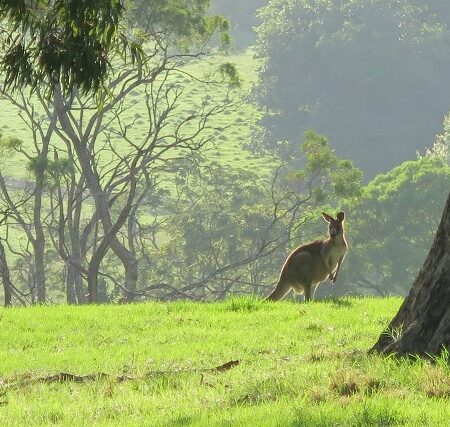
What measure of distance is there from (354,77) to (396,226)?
4029 cm

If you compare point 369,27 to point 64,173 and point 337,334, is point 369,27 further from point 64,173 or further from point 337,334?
point 337,334

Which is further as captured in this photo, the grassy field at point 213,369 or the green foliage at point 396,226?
the green foliage at point 396,226

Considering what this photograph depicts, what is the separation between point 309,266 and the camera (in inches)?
647

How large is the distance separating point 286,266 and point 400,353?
757cm

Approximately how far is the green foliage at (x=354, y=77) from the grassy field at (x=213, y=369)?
252 ft

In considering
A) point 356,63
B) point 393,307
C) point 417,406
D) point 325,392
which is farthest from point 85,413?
point 356,63

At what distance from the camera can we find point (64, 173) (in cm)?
3659

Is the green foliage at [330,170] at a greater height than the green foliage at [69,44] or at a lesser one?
greater

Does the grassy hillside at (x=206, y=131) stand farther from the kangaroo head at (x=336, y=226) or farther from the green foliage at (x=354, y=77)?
the kangaroo head at (x=336, y=226)

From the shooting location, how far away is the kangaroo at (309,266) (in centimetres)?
1645

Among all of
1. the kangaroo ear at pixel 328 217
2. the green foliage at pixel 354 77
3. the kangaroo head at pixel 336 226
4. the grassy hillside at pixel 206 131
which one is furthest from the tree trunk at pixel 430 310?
the green foliage at pixel 354 77

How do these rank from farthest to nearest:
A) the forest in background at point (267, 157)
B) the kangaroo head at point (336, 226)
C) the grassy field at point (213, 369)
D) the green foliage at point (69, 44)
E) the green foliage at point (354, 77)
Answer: the green foliage at point (354, 77) < the forest in background at point (267, 157) < the kangaroo head at point (336, 226) < the green foliage at point (69, 44) < the grassy field at point (213, 369)

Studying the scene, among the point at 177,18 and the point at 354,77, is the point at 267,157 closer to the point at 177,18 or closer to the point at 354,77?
the point at 354,77

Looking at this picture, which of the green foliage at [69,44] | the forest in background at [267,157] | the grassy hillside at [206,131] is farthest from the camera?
the grassy hillside at [206,131]
